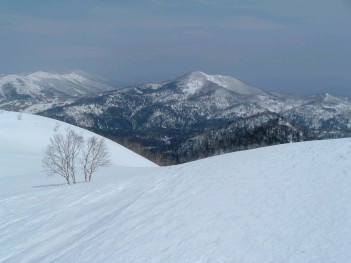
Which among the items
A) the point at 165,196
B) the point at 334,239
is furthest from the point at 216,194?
the point at 334,239

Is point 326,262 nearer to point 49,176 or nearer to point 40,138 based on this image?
point 49,176

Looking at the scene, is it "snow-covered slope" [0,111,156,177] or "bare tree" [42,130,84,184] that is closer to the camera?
"bare tree" [42,130,84,184]

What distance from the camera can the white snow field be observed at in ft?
43.1

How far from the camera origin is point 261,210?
15617 mm

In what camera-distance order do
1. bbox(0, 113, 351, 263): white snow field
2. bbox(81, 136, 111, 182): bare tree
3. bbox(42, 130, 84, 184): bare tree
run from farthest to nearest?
bbox(81, 136, 111, 182): bare tree
bbox(42, 130, 84, 184): bare tree
bbox(0, 113, 351, 263): white snow field

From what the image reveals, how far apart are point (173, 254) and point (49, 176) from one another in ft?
109

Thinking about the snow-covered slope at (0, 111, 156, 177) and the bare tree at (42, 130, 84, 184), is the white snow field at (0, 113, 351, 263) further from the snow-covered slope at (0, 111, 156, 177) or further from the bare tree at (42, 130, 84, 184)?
the snow-covered slope at (0, 111, 156, 177)

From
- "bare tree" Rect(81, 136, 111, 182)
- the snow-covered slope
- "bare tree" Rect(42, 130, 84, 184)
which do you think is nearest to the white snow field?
"bare tree" Rect(42, 130, 84, 184)

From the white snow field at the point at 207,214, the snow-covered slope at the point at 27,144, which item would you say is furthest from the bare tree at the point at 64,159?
the white snow field at the point at 207,214

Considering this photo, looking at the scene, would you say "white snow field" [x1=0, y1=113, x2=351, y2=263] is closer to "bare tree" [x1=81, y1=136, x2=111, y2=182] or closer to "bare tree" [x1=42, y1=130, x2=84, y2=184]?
"bare tree" [x1=42, y1=130, x2=84, y2=184]

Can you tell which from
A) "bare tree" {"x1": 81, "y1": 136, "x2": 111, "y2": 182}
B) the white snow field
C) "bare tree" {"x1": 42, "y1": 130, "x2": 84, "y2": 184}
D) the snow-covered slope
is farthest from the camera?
the snow-covered slope

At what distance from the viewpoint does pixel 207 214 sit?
16109mm

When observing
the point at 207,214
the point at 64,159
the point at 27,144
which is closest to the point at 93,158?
the point at 64,159

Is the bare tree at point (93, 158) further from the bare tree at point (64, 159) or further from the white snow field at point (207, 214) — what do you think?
the white snow field at point (207, 214)
